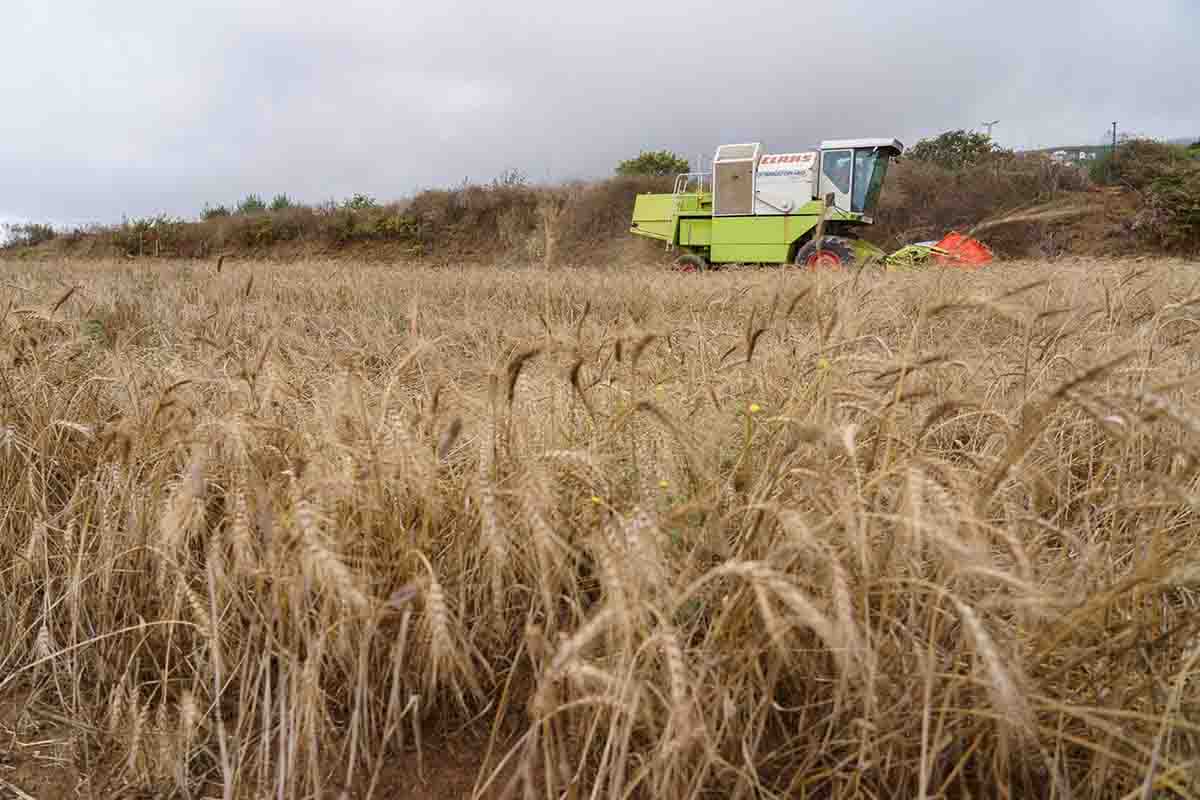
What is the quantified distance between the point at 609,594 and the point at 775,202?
14.0 metres

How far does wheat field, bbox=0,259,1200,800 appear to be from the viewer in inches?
33.3

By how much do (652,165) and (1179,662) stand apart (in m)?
29.0

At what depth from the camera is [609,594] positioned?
799 mm

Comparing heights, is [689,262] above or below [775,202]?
below

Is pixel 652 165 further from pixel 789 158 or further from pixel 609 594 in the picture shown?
pixel 609 594

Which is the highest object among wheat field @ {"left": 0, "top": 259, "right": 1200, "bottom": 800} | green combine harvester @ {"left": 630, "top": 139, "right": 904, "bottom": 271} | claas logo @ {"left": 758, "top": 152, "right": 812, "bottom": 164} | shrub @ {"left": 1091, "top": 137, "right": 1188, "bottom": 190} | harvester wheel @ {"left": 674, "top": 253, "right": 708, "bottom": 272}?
shrub @ {"left": 1091, "top": 137, "right": 1188, "bottom": 190}

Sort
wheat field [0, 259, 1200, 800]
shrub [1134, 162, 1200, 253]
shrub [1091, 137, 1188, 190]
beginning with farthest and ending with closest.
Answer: shrub [1091, 137, 1188, 190], shrub [1134, 162, 1200, 253], wheat field [0, 259, 1200, 800]

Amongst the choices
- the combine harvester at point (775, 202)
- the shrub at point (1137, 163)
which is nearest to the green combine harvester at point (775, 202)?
the combine harvester at point (775, 202)

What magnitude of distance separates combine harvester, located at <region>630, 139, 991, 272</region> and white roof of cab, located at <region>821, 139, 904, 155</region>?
2 centimetres

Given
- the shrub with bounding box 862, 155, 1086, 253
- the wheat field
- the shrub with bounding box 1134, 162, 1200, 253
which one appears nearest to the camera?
the wheat field

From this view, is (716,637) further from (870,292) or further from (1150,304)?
(1150,304)

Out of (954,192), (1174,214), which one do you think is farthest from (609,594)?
(954,192)

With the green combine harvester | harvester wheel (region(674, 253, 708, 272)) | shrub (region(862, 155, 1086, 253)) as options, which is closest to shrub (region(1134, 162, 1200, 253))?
shrub (region(862, 155, 1086, 253))

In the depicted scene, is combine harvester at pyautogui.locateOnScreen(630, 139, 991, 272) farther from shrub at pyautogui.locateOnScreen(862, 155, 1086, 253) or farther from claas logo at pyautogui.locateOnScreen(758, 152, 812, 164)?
shrub at pyautogui.locateOnScreen(862, 155, 1086, 253)
